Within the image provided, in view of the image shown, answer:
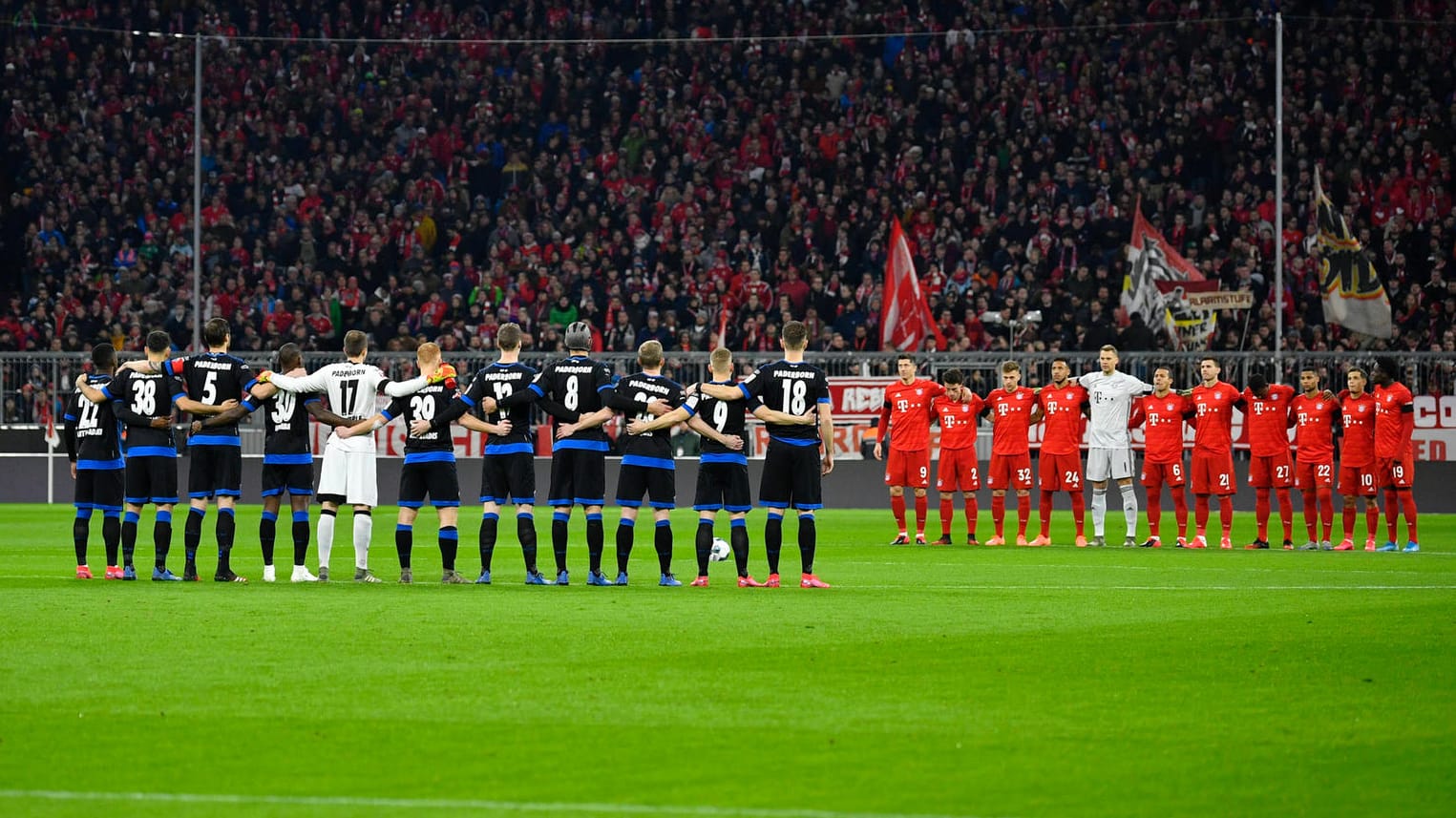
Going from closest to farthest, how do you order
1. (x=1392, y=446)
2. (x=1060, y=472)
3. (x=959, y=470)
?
(x=1392, y=446) < (x=1060, y=472) < (x=959, y=470)

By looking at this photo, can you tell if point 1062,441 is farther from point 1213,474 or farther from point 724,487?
point 724,487

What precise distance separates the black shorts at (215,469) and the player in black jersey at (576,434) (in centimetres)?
234

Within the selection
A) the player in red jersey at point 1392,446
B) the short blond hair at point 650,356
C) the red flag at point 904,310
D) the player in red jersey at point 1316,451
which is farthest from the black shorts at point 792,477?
the red flag at point 904,310

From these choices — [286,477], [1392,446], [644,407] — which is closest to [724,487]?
[644,407]

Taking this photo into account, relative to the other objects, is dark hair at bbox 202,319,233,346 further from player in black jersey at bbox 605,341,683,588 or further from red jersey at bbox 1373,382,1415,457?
red jersey at bbox 1373,382,1415,457

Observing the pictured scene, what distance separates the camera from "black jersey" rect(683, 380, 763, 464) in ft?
49.5

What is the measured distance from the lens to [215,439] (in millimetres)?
15852

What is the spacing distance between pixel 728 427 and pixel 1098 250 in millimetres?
22334

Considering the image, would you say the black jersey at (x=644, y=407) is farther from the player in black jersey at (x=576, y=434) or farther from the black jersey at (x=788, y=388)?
the black jersey at (x=788, y=388)

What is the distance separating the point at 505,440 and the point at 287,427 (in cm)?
190

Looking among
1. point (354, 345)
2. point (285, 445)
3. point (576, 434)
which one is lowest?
point (285, 445)

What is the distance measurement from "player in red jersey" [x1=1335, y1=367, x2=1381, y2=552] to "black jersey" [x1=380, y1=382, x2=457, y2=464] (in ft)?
39.6

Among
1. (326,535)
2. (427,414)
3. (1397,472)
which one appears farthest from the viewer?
(1397,472)

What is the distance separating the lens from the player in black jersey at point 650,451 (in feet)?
49.8
